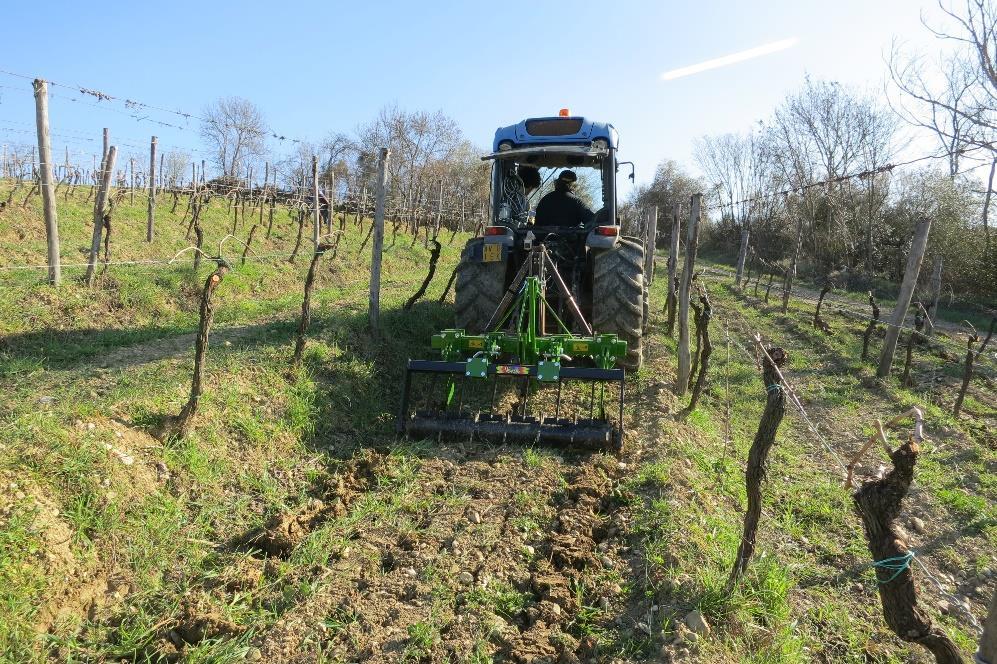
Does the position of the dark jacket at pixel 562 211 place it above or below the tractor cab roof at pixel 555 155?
below

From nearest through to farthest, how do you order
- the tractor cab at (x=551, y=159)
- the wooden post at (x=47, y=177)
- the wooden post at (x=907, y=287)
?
the tractor cab at (x=551, y=159) < the wooden post at (x=47, y=177) < the wooden post at (x=907, y=287)

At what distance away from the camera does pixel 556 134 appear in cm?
601

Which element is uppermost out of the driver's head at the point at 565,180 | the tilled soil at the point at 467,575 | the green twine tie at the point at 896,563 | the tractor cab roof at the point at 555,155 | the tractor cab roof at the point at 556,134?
the tractor cab roof at the point at 556,134

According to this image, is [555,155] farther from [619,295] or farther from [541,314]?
[541,314]

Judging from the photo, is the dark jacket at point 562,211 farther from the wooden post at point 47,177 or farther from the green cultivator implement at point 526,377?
the wooden post at point 47,177

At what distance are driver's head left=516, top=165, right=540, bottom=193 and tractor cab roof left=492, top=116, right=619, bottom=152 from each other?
22.8 inches

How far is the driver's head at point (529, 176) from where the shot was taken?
6621mm

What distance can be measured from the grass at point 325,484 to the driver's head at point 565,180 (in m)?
2.23

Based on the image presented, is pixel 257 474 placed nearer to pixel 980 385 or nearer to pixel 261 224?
pixel 980 385

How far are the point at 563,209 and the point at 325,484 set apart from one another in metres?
3.82

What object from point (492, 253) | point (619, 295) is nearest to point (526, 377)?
point (619, 295)

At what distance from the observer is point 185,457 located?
11.9 ft

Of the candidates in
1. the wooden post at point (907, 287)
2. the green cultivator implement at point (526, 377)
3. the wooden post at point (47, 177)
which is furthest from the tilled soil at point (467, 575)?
the wooden post at point (907, 287)

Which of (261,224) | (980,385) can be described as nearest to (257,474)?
(980,385)
